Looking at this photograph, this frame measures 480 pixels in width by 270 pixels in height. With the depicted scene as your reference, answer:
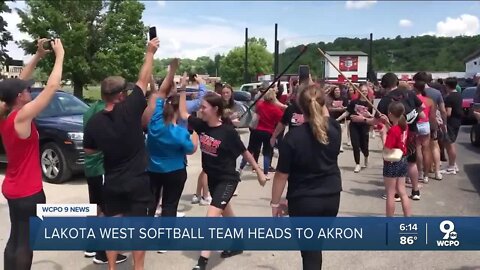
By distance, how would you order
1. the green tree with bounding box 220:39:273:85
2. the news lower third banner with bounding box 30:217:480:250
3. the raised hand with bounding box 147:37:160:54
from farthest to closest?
the green tree with bounding box 220:39:273:85
the news lower third banner with bounding box 30:217:480:250
the raised hand with bounding box 147:37:160:54

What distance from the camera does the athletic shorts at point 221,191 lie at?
457 cm

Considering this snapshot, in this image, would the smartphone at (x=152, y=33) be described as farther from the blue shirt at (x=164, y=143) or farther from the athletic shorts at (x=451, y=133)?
the athletic shorts at (x=451, y=133)

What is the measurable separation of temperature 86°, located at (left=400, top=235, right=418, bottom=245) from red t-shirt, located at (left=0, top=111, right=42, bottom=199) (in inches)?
123

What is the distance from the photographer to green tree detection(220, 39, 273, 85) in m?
107

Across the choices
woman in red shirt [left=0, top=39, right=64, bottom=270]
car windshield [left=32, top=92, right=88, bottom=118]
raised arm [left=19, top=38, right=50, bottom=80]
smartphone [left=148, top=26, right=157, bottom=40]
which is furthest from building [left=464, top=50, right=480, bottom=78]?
woman in red shirt [left=0, top=39, right=64, bottom=270]

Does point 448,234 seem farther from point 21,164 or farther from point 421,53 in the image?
point 421,53

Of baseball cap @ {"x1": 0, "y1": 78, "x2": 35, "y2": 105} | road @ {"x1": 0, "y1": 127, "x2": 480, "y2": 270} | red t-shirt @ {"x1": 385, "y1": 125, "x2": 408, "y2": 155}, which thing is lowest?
road @ {"x1": 0, "y1": 127, "x2": 480, "y2": 270}

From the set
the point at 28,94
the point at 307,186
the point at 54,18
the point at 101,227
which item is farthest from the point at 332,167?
the point at 54,18

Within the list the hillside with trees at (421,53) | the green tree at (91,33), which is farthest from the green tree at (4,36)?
the hillside with trees at (421,53)

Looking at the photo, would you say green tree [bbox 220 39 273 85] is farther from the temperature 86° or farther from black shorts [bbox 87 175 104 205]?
the temperature 86°

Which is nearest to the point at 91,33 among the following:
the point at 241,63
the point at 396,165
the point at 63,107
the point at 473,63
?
the point at 63,107

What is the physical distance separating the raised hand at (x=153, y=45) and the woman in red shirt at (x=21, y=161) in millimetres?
665

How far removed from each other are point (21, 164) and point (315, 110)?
2.16 meters

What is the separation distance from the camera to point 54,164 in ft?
27.7
